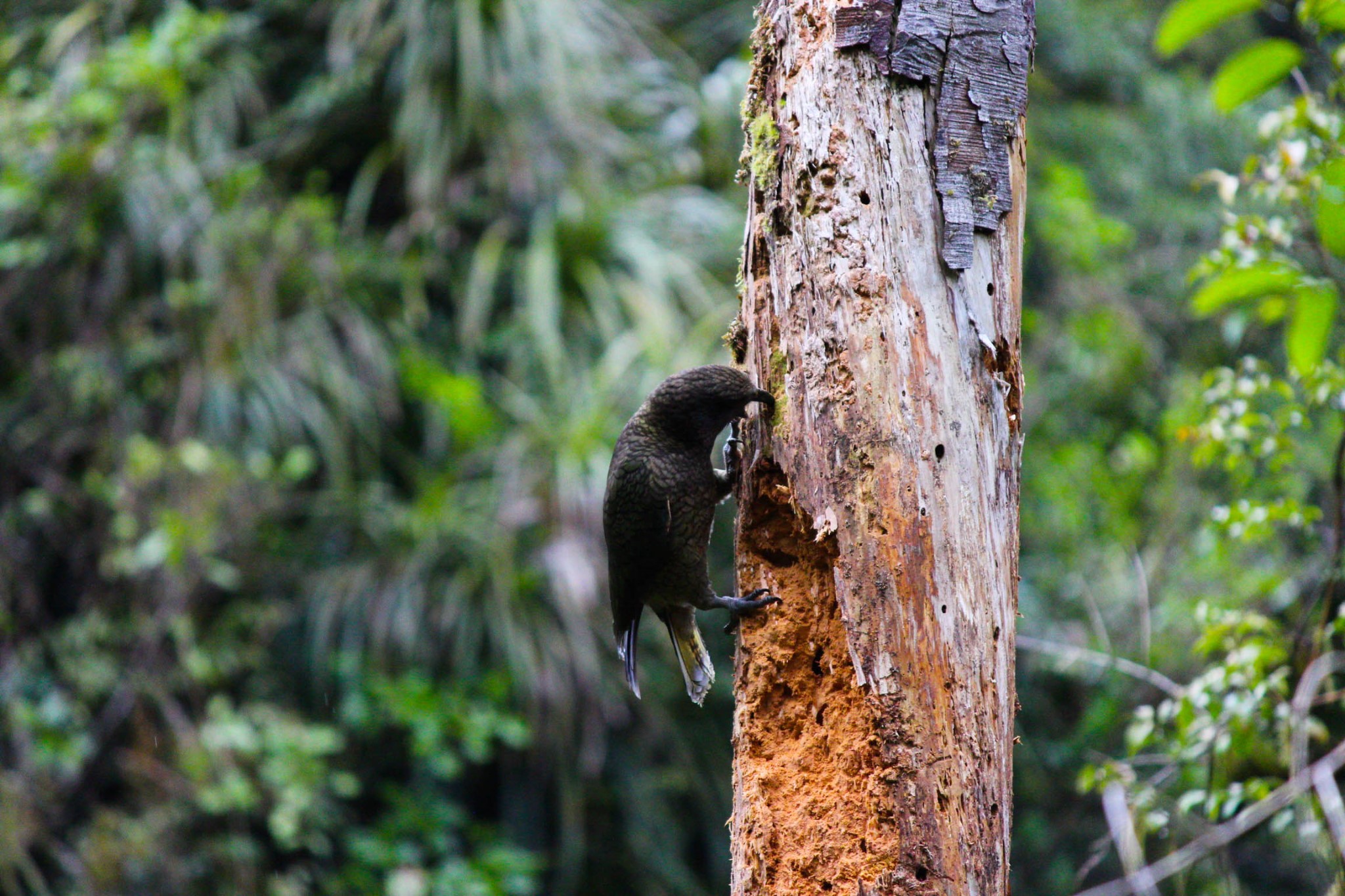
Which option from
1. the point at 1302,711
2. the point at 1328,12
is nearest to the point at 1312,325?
the point at 1328,12

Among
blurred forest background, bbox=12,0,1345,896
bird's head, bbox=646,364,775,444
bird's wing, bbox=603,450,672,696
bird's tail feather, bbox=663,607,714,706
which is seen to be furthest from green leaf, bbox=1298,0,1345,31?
blurred forest background, bbox=12,0,1345,896

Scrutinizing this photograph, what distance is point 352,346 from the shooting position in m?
5.52

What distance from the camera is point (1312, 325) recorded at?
200 centimetres

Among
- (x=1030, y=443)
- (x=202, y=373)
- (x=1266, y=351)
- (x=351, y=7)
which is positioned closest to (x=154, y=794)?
Answer: (x=202, y=373)

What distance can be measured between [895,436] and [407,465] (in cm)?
395

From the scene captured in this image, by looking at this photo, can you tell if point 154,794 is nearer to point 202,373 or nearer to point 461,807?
point 461,807

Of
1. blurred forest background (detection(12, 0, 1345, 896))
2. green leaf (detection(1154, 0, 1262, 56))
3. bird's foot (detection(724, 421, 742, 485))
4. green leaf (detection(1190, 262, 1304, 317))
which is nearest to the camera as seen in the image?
green leaf (detection(1154, 0, 1262, 56))

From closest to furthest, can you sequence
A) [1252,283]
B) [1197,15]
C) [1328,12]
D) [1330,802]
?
1. [1197,15]
2. [1328,12]
3. [1252,283]
4. [1330,802]

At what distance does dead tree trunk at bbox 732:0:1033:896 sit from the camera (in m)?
1.87

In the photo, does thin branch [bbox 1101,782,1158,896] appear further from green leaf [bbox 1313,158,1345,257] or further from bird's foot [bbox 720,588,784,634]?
green leaf [bbox 1313,158,1345,257]

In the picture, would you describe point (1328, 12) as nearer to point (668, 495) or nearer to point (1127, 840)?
point (668, 495)

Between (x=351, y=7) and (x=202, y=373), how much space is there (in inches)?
89.2

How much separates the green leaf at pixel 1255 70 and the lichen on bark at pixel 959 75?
383mm

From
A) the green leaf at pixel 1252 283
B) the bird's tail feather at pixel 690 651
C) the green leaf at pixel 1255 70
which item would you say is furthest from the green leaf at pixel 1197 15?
the bird's tail feather at pixel 690 651
